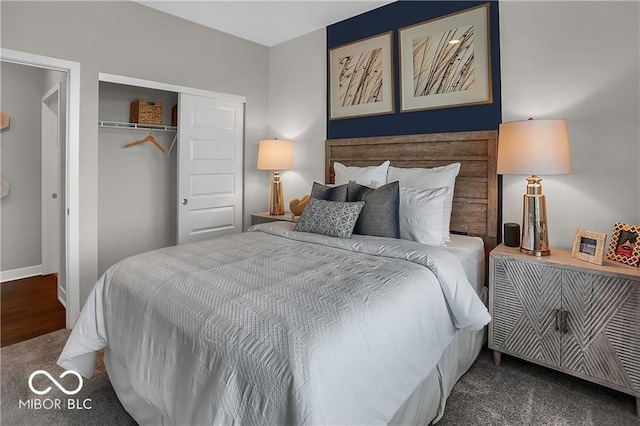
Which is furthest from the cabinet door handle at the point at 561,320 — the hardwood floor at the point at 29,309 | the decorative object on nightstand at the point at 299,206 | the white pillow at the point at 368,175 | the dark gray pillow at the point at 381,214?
the hardwood floor at the point at 29,309

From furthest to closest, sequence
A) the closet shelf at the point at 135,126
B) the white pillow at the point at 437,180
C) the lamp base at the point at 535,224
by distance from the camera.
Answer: the closet shelf at the point at 135,126 < the white pillow at the point at 437,180 < the lamp base at the point at 535,224

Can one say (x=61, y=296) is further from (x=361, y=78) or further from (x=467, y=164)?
(x=467, y=164)

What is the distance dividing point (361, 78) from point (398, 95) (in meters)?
0.47

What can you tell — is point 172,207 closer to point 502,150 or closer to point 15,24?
point 15,24

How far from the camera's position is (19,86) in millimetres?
4023

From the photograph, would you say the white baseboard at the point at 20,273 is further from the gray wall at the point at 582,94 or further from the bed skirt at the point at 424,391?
the gray wall at the point at 582,94

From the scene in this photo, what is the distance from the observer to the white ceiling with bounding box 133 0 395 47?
3.18 metres

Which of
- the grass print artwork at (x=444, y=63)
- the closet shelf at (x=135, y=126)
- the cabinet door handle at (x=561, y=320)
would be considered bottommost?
the cabinet door handle at (x=561, y=320)

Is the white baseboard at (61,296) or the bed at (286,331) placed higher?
the bed at (286,331)

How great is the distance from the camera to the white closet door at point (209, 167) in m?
3.59

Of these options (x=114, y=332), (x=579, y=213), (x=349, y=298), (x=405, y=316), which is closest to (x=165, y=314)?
(x=114, y=332)

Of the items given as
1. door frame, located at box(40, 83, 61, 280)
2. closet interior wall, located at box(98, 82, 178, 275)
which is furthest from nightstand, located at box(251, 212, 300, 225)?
door frame, located at box(40, 83, 61, 280)

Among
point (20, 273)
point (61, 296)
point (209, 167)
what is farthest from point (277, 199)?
point (20, 273)

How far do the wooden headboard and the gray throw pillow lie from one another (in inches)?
35.0
